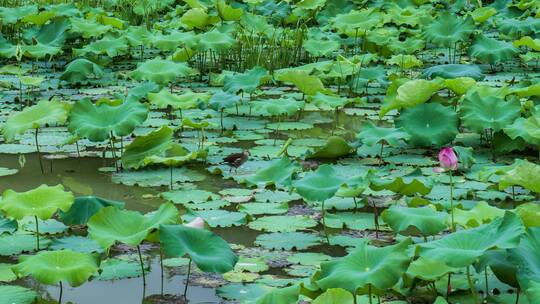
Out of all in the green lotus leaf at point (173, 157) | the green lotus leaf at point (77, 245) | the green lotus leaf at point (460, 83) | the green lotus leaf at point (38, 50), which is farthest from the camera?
the green lotus leaf at point (38, 50)

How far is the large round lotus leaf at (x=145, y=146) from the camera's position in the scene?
375 cm

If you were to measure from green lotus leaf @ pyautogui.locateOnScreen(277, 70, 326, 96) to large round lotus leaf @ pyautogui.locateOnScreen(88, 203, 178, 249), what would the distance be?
212cm

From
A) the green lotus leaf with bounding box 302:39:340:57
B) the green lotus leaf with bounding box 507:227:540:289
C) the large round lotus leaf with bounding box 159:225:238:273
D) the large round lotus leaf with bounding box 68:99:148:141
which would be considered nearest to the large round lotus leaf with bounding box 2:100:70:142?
the large round lotus leaf with bounding box 68:99:148:141

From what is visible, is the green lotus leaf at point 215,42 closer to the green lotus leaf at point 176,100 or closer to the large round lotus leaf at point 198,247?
the green lotus leaf at point 176,100

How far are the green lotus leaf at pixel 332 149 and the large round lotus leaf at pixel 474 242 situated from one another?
167 cm

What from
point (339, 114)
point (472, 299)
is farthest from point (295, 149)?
point (472, 299)

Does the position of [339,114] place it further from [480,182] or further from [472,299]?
[472,299]

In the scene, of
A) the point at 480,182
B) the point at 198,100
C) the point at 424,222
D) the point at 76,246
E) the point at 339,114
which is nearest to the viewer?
the point at 424,222

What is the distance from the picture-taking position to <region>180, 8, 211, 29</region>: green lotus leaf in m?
6.36

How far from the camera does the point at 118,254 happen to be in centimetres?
289

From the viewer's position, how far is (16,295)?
2.51 metres

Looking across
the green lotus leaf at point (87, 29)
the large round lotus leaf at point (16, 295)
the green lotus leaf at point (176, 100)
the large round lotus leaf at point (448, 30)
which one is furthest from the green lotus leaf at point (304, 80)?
the large round lotus leaf at point (16, 295)

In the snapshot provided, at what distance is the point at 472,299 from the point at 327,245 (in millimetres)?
643

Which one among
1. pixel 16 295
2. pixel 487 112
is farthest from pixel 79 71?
pixel 16 295
